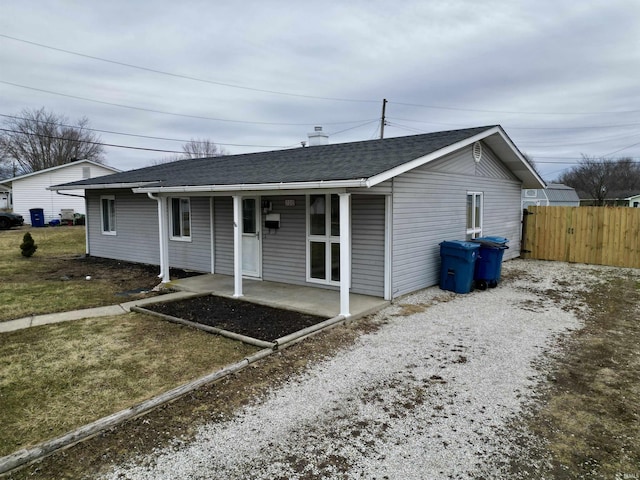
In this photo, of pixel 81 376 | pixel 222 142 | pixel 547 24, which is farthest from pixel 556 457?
pixel 222 142

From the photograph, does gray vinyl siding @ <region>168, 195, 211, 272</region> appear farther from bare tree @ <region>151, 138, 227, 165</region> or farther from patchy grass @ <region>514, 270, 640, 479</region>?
bare tree @ <region>151, 138, 227, 165</region>

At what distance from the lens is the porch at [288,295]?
22.6 ft

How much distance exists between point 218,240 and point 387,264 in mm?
4845

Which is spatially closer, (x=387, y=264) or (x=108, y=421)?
(x=108, y=421)

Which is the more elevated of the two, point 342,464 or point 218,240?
point 218,240

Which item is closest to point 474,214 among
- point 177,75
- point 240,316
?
point 240,316

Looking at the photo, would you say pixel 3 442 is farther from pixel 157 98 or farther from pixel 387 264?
pixel 157 98

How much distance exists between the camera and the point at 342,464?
9.39ft

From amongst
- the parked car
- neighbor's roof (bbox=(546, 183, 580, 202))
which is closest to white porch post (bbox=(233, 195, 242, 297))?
the parked car

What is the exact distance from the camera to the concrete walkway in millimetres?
6137

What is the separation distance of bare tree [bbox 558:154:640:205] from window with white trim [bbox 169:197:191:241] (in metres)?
48.4

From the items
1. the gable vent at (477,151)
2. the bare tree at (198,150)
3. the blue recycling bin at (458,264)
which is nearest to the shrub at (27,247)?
the blue recycling bin at (458,264)

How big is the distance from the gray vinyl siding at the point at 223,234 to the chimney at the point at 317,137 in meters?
4.27

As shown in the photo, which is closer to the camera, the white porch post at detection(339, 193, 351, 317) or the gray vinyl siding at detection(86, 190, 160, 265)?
the white porch post at detection(339, 193, 351, 317)
